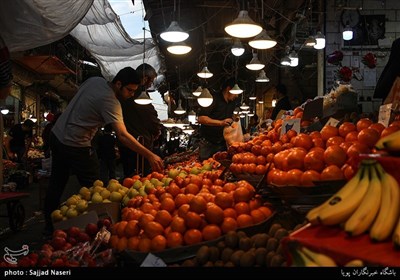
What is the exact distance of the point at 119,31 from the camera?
10500 millimetres

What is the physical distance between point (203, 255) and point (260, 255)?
352mm

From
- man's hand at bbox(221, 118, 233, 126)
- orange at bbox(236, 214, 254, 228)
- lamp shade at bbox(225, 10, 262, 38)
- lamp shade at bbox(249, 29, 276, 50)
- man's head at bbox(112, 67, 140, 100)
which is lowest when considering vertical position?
orange at bbox(236, 214, 254, 228)

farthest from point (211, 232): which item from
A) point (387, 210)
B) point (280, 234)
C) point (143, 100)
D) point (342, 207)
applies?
point (143, 100)

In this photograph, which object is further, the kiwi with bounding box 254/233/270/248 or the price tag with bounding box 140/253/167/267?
the kiwi with bounding box 254/233/270/248

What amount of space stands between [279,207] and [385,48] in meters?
10.6

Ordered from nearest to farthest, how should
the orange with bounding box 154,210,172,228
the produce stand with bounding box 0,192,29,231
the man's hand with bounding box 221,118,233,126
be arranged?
1. the orange with bounding box 154,210,172,228
2. the produce stand with bounding box 0,192,29,231
3. the man's hand with bounding box 221,118,233,126

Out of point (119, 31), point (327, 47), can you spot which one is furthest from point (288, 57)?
point (119, 31)

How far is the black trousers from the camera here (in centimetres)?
595

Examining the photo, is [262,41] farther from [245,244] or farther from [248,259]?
[248,259]

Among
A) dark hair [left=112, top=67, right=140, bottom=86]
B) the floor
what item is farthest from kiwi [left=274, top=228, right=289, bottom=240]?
the floor

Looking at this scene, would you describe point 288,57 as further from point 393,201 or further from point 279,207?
point 393,201

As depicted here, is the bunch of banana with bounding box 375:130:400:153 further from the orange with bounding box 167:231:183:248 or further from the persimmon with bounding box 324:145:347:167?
the orange with bounding box 167:231:183:248

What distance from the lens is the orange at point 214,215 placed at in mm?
3072

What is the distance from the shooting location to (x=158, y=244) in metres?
2.94
